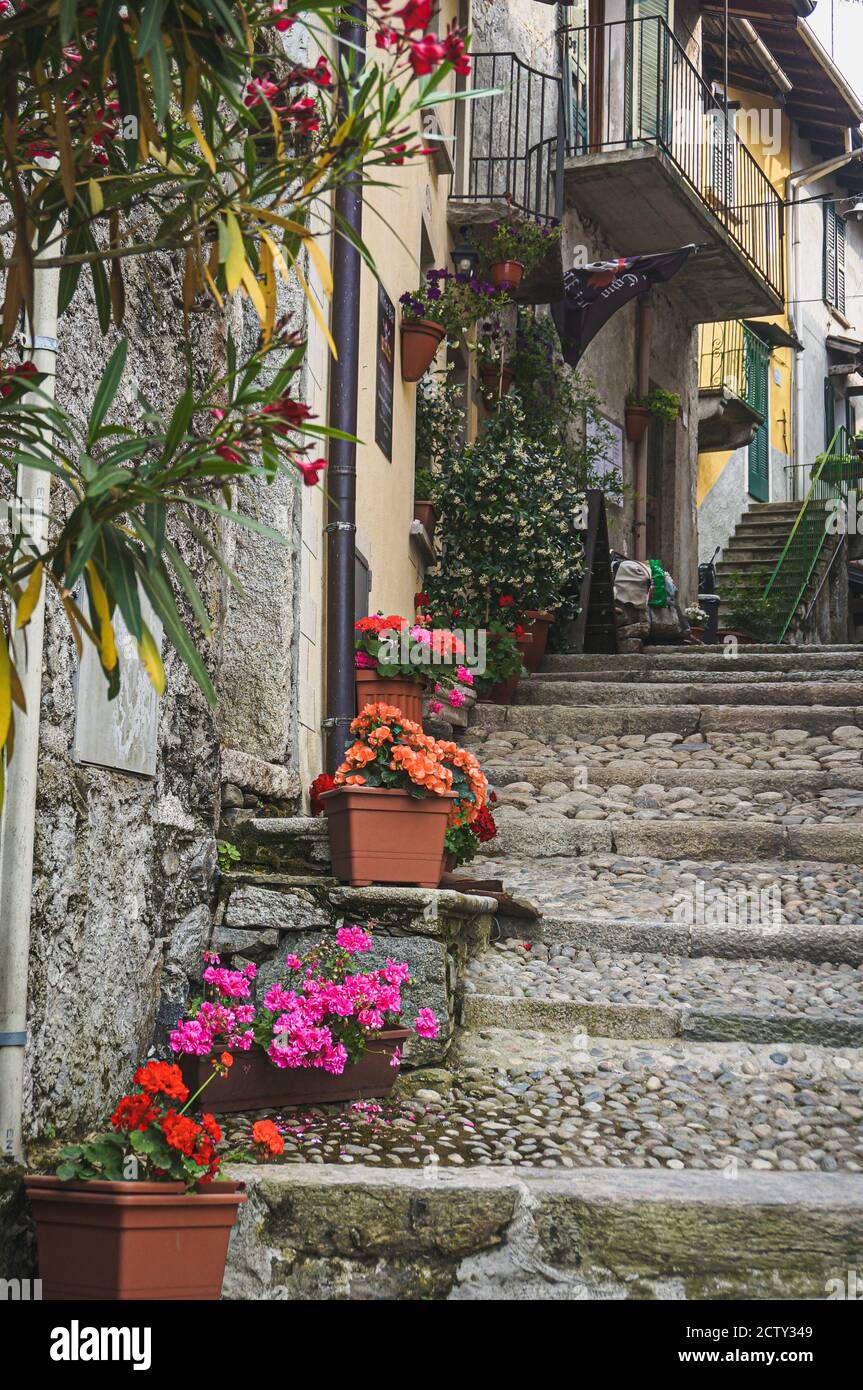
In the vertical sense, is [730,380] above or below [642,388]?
above

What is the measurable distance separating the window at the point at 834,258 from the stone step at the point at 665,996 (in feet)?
58.0

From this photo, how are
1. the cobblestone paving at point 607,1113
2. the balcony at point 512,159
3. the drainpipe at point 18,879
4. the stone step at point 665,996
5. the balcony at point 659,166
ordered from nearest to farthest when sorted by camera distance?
the drainpipe at point 18,879, the cobblestone paving at point 607,1113, the stone step at point 665,996, the balcony at point 512,159, the balcony at point 659,166

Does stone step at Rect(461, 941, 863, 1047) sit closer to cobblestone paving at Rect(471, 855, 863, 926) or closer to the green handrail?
cobblestone paving at Rect(471, 855, 863, 926)

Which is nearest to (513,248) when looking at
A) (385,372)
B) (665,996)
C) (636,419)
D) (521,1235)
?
(385,372)

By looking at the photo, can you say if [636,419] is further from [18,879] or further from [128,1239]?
[128,1239]

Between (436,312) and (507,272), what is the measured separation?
63.6 inches

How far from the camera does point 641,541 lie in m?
12.7

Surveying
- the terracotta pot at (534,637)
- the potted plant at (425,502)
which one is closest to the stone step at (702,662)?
the terracotta pot at (534,637)

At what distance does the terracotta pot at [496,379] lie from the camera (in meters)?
9.92

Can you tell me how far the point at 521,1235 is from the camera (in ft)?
9.16

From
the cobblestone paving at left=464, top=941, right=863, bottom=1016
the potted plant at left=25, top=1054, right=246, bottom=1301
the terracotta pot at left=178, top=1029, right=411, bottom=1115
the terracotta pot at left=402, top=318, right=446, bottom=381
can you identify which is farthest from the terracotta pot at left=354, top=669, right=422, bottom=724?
the potted plant at left=25, top=1054, right=246, bottom=1301

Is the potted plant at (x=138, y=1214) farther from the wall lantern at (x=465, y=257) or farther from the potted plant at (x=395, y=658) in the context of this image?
the wall lantern at (x=465, y=257)
